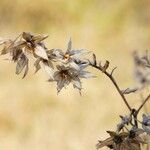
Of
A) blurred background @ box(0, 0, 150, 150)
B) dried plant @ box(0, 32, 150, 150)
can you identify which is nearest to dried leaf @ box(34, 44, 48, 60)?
dried plant @ box(0, 32, 150, 150)

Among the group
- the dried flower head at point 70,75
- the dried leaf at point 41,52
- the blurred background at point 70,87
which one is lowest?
the dried flower head at point 70,75

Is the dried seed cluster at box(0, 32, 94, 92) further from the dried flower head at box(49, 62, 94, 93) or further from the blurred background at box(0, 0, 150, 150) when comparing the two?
the blurred background at box(0, 0, 150, 150)

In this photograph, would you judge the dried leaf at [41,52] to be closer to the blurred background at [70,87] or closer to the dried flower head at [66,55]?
the dried flower head at [66,55]

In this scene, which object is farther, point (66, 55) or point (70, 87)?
point (70, 87)

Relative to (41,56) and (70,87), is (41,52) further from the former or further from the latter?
(70,87)

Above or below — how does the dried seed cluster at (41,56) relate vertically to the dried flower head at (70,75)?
above

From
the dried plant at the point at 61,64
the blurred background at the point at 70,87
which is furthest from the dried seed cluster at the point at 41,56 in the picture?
the blurred background at the point at 70,87

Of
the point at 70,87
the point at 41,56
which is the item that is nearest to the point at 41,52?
the point at 41,56

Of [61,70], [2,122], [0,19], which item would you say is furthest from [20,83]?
[61,70]

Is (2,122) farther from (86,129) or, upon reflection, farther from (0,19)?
(0,19)
